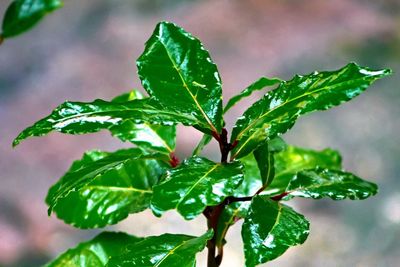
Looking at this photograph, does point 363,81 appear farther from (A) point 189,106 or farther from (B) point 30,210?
(B) point 30,210

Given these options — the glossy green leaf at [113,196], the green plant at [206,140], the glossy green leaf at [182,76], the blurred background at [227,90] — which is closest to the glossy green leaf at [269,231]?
the green plant at [206,140]

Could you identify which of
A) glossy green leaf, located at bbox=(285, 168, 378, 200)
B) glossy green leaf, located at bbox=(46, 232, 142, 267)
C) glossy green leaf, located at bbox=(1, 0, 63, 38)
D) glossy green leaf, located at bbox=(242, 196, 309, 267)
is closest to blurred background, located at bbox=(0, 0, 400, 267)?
glossy green leaf, located at bbox=(1, 0, 63, 38)

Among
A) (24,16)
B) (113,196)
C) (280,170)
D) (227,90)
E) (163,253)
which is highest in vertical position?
(227,90)

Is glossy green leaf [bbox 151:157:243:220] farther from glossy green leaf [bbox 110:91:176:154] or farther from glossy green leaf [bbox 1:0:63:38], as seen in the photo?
glossy green leaf [bbox 1:0:63:38]

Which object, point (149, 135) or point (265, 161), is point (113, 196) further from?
point (265, 161)

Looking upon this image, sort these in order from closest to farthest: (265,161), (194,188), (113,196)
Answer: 1. (194,188)
2. (265,161)
3. (113,196)

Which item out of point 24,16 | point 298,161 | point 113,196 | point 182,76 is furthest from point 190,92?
point 24,16
